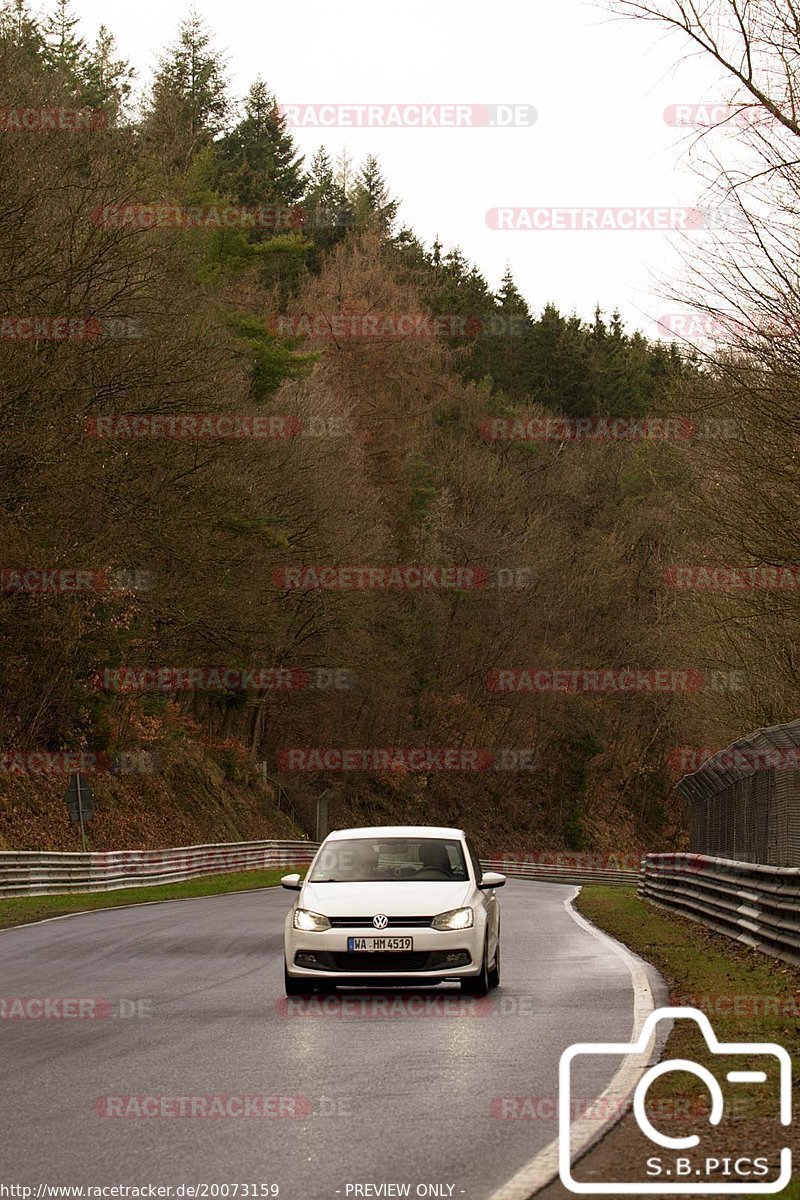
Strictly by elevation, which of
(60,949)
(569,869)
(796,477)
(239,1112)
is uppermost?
(796,477)

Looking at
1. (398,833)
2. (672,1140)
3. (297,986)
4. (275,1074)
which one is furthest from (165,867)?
→ (672,1140)

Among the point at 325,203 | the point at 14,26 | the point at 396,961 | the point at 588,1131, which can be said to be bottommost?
the point at 396,961

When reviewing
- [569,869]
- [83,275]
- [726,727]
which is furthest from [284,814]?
[83,275]

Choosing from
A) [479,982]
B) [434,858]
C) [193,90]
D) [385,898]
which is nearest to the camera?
[479,982]

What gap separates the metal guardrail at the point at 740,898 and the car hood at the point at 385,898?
11.2 ft

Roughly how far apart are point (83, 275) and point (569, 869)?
125 feet

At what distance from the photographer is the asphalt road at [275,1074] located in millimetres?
7059

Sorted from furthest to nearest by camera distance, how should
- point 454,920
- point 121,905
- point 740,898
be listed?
point 121,905, point 740,898, point 454,920

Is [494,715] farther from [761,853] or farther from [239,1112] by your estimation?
[239,1112]

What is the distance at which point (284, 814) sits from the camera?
68.6 m

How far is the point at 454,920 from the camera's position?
13883 mm

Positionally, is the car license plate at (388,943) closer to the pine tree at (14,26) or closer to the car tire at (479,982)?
the car tire at (479,982)

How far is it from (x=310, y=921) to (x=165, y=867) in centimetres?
2964

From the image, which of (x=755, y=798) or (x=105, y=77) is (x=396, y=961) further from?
(x=105, y=77)
